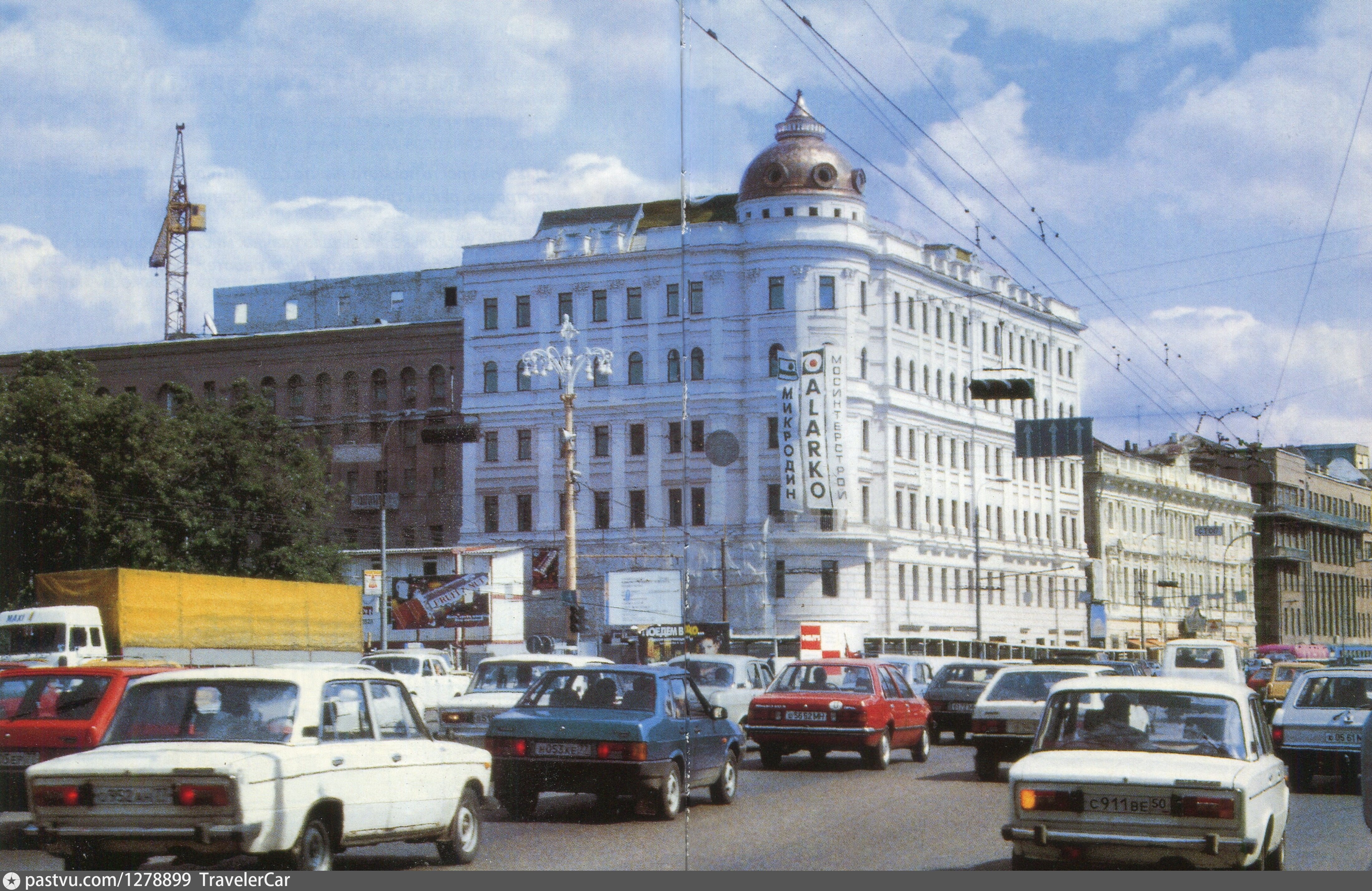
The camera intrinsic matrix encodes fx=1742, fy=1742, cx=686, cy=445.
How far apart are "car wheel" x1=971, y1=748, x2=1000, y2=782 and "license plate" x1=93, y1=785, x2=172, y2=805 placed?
13119 mm

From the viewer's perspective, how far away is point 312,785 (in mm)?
10492

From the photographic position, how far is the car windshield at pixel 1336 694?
A: 20.1 meters

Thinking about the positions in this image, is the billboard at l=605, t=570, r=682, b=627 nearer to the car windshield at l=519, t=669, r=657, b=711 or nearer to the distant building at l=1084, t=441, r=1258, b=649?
the distant building at l=1084, t=441, r=1258, b=649

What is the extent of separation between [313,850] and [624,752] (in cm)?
482

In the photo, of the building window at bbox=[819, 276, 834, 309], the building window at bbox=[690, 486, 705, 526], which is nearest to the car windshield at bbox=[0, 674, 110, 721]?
the building window at bbox=[690, 486, 705, 526]

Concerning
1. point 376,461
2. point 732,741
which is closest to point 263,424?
point 376,461

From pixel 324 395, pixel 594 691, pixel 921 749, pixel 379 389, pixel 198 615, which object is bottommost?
pixel 921 749

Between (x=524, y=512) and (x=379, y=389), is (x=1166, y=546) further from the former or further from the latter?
(x=524, y=512)

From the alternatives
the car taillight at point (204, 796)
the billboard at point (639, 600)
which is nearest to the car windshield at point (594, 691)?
the car taillight at point (204, 796)

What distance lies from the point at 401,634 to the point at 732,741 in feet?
134

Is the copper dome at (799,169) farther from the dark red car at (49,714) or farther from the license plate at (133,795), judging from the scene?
the license plate at (133,795)

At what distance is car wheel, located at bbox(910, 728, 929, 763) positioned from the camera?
982 inches

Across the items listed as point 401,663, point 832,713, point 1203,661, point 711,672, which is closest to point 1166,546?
point 1203,661

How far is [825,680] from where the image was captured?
76.3ft
